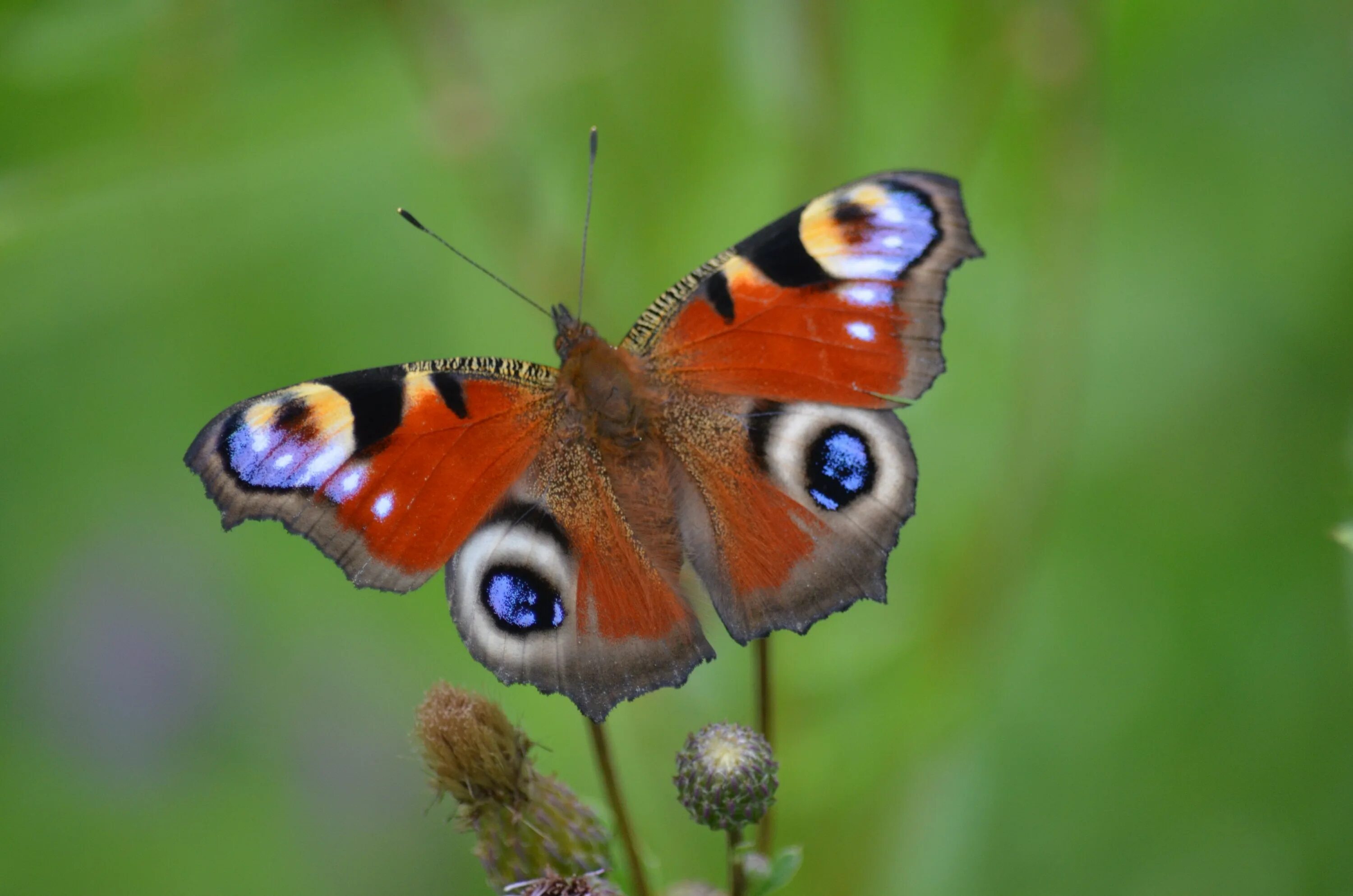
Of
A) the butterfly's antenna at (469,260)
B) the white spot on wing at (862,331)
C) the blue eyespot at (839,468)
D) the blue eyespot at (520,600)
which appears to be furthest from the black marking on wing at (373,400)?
the white spot on wing at (862,331)

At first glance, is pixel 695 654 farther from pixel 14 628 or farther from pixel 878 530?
pixel 14 628

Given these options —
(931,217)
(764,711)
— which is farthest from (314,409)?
(931,217)

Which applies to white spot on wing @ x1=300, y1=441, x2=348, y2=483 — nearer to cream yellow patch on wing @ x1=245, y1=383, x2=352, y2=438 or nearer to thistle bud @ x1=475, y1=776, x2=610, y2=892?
cream yellow patch on wing @ x1=245, y1=383, x2=352, y2=438

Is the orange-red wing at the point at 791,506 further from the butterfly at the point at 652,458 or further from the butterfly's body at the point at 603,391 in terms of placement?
the butterfly's body at the point at 603,391

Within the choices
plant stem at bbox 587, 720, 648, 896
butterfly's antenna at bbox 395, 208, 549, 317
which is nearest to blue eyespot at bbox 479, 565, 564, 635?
plant stem at bbox 587, 720, 648, 896


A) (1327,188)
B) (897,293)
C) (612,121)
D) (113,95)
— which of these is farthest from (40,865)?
(1327,188)
